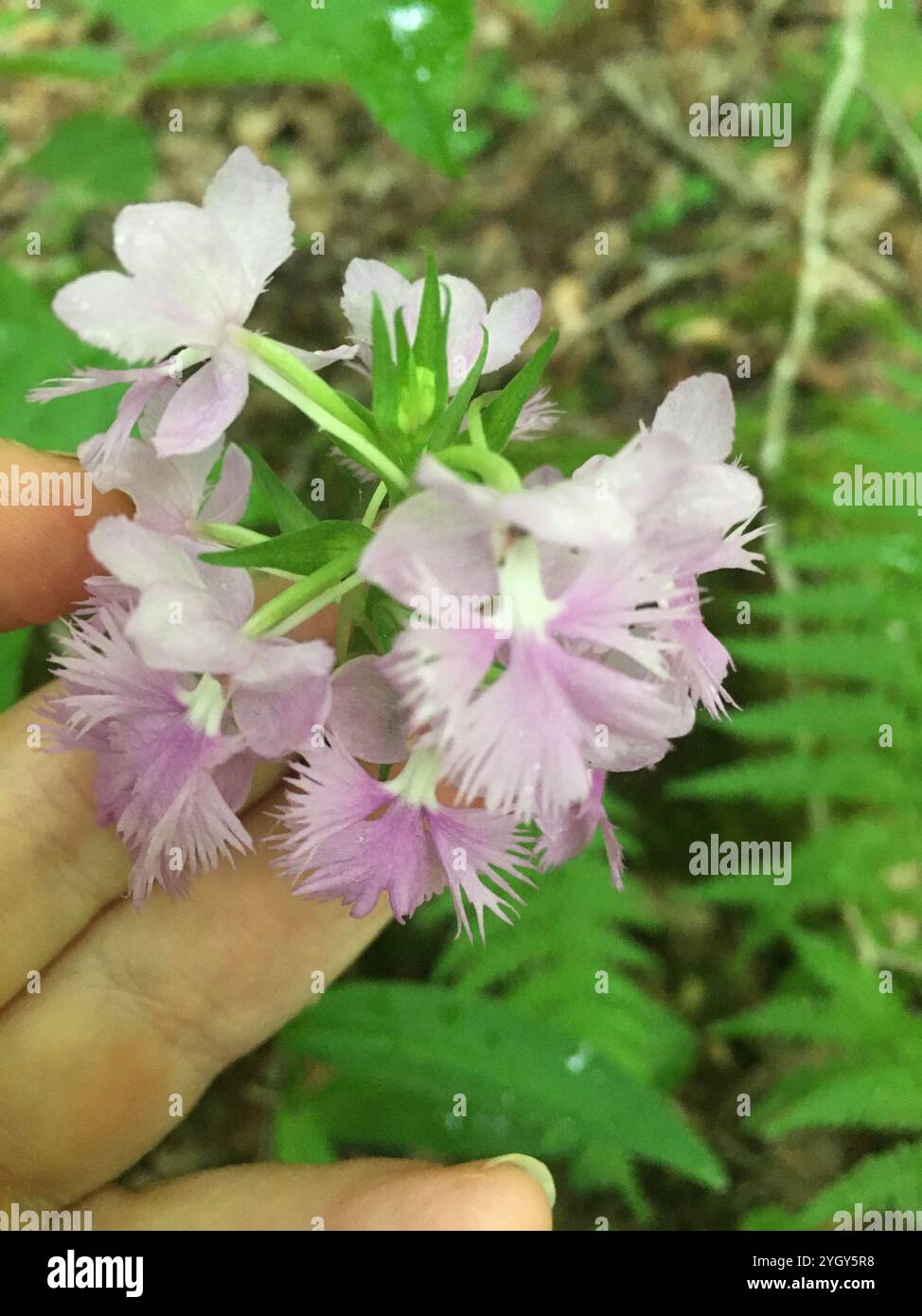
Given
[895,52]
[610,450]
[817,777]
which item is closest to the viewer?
[610,450]

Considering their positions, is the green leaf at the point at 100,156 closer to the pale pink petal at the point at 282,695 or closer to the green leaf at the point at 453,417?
the green leaf at the point at 453,417

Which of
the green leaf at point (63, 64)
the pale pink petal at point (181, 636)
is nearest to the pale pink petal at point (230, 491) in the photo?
the pale pink petal at point (181, 636)

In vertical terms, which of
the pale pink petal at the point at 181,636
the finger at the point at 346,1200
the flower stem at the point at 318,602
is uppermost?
the flower stem at the point at 318,602

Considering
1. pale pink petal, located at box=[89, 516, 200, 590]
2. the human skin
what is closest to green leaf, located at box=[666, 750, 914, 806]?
the human skin

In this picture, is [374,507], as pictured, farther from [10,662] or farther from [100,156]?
[100,156]

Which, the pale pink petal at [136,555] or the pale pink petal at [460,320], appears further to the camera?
the pale pink petal at [460,320]

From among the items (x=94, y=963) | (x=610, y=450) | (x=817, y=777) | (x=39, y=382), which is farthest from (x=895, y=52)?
(x=94, y=963)
